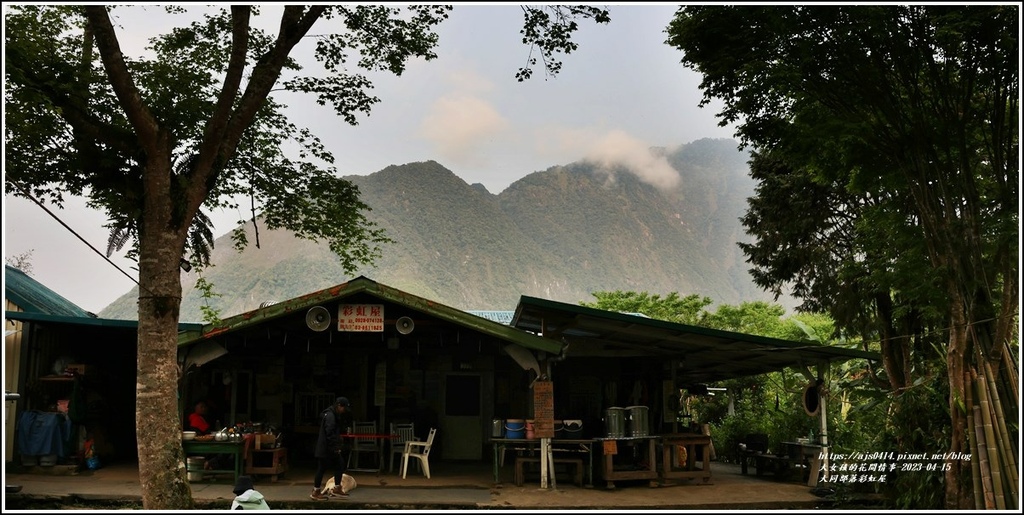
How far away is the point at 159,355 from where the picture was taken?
342 inches

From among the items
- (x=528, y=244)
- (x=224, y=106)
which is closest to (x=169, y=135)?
(x=224, y=106)

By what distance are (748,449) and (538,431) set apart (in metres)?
5.93

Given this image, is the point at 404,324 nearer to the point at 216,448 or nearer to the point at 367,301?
the point at 367,301

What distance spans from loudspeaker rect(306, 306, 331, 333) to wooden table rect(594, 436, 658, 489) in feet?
14.9

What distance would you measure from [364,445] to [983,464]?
9.23 metres

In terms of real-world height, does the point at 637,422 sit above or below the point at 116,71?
below

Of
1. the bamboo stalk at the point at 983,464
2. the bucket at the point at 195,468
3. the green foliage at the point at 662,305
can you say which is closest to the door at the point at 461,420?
the bucket at the point at 195,468

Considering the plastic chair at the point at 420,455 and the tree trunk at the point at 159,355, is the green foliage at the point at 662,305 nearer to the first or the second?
the plastic chair at the point at 420,455

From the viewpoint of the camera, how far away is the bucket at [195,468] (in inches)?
463

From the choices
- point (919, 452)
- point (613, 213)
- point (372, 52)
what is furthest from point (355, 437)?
point (613, 213)

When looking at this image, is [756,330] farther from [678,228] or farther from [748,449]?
[678,228]

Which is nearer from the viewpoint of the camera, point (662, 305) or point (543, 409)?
point (543, 409)

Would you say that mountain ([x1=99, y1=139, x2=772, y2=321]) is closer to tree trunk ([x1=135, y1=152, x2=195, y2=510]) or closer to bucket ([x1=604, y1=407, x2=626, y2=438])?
bucket ([x1=604, y1=407, x2=626, y2=438])

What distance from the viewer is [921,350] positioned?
16.0 meters
